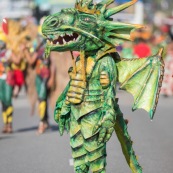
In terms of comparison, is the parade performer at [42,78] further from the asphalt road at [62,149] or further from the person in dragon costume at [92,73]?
A: the person in dragon costume at [92,73]

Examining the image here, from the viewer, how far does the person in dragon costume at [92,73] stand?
9.60m

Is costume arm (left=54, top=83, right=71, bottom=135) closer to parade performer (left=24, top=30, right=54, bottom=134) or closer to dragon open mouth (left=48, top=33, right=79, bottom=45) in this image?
dragon open mouth (left=48, top=33, right=79, bottom=45)

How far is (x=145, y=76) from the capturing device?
10031 mm

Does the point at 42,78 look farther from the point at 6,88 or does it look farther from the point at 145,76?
the point at 145,76

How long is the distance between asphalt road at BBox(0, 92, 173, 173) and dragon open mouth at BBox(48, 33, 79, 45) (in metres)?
2.92

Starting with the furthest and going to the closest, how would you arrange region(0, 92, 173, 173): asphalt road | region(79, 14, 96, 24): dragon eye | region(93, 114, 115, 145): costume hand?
region(0, 92, 173, 173): asphalt road, region(79, 14, 96, 24): dragon eye, region(93, 114, 115, 145): costume hand

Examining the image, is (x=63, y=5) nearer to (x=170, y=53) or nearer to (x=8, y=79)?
(x=170, y=53)

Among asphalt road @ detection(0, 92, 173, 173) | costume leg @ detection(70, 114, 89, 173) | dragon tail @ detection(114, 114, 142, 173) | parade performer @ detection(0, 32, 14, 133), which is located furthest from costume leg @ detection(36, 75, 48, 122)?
costume leg @ detection(70, 114, 89, 173)

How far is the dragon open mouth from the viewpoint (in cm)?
962

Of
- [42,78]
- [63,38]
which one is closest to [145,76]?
[63,38]

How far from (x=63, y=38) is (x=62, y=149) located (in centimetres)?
531

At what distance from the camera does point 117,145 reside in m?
15.4

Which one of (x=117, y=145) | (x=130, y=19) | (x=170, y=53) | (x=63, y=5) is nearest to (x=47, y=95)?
(x=117, y=145)

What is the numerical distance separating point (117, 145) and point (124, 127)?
5424 mm
